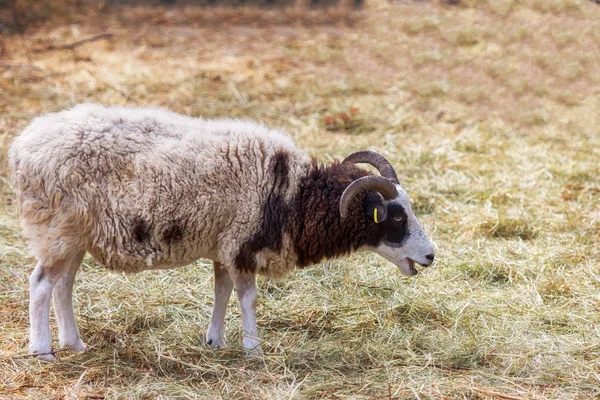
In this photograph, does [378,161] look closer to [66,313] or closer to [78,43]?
[66,313]

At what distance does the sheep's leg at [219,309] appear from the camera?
559 centimetres

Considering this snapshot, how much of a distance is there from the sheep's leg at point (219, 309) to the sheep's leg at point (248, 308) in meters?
0.25

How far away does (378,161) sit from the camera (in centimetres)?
570

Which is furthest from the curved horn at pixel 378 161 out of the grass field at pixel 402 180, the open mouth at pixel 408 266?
the grass field at pixel 402 180

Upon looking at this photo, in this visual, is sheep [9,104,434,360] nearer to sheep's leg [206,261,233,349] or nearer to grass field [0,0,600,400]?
sheep's leg [206,261,233,349]

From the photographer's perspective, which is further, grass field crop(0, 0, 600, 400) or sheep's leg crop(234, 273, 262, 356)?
sheep's leg crop(234, 273, 262, 356)

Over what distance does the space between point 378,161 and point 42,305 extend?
2585mm

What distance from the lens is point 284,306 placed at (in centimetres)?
619

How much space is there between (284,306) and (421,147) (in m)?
4.42

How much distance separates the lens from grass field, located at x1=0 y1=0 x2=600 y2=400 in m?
5.08

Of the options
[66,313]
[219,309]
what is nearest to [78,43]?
[66,313]

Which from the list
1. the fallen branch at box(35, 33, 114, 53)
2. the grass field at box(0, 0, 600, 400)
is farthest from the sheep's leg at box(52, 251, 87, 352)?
the fallen branch at box(35, 33, 114, 53)

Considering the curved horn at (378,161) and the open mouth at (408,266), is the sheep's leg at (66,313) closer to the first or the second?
the curved horn at (378,161)

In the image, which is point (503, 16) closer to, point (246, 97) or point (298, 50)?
point (298, 50)
